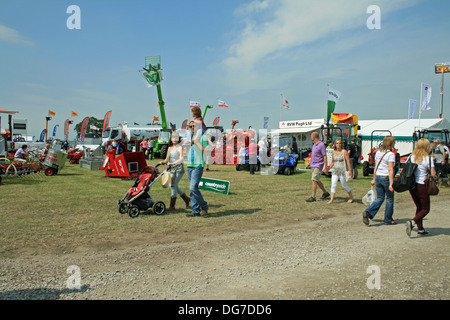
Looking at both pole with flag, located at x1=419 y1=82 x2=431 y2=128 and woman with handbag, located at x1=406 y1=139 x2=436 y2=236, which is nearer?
woman with handbag, located at x1=406 y1=139 x2=436 y2=236

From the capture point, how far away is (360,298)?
11.1 ft

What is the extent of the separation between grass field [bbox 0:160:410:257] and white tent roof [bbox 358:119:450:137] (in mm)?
14568

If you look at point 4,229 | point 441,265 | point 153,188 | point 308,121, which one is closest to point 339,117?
point 308,121

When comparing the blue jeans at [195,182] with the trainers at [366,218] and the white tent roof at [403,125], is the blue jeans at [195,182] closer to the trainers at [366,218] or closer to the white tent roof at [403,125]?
the trainers at [366,218]

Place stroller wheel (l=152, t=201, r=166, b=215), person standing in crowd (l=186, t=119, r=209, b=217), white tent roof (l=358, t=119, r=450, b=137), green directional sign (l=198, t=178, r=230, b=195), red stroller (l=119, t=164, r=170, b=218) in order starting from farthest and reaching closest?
white tent roof (l=358, t=119, r=450, b=137) → green directional sign (l=198, t=178, r=230, b=195) → stroller wheel (l=152, t=201, r=166, b=215) → red stroller (l=119, t=164, r=170, b=218) → person standing in crowd (l=186, t=119, r=209, b=217)

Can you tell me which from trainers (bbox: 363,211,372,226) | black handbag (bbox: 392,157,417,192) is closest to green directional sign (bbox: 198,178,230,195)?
trainers (bbox: 363,211,372,226)

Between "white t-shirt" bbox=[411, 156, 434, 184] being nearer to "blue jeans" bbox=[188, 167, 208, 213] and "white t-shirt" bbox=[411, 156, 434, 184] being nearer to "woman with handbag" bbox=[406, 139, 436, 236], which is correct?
"woman with handbag" bbox=[406, 139, 436, 236]

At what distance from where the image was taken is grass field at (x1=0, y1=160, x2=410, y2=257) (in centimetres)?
556

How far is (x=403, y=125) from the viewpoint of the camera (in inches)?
996

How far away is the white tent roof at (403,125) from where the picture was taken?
21950 mm

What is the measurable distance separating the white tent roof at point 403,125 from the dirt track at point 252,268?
64.5ft

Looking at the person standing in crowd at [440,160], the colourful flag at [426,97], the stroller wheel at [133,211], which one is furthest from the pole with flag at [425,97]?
the stroller wheel at [133,211]

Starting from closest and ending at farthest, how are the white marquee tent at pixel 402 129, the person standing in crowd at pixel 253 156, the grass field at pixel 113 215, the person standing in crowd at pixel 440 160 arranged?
the grass field at pixel 113 215, the person standing in crowd at pixel 440 160, the person standing in crowd at pixel 253 156, the white marquee tent at pixel 402 129

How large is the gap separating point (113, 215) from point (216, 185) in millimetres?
3191
